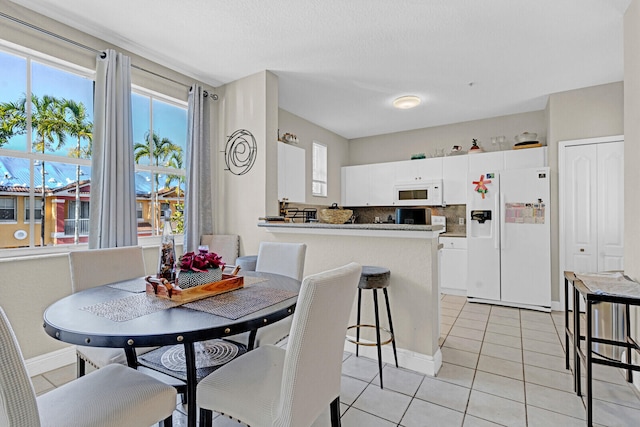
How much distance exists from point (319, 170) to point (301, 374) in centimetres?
449

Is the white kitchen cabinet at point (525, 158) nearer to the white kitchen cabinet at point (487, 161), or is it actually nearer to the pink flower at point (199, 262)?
the white kitchen cabinet at point (487, 161)

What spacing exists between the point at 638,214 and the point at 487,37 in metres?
1.77

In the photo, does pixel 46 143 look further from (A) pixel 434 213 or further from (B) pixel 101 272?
(A) pixel 434 213

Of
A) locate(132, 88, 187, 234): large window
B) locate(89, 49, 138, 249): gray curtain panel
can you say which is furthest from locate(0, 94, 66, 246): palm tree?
locate(132, 88, 187, 234): large window

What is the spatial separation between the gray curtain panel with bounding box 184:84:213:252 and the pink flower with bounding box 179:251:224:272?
1.85 metres

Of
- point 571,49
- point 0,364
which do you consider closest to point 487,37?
point 571,49

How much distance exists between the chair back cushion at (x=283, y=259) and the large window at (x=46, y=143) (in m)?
1.65

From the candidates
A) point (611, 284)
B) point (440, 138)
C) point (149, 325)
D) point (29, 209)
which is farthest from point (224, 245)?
point (440, 138)

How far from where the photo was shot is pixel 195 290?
1.49m

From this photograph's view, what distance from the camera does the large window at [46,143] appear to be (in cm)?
224

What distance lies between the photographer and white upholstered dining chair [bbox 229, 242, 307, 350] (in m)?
1.94

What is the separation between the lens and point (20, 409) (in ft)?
2.78

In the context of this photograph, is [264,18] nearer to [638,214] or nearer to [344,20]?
[344,20]

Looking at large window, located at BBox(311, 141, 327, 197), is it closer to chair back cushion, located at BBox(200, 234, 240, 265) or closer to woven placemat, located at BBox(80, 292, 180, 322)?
chair back cushion, located at BBox(200, 234, 240, 265)
